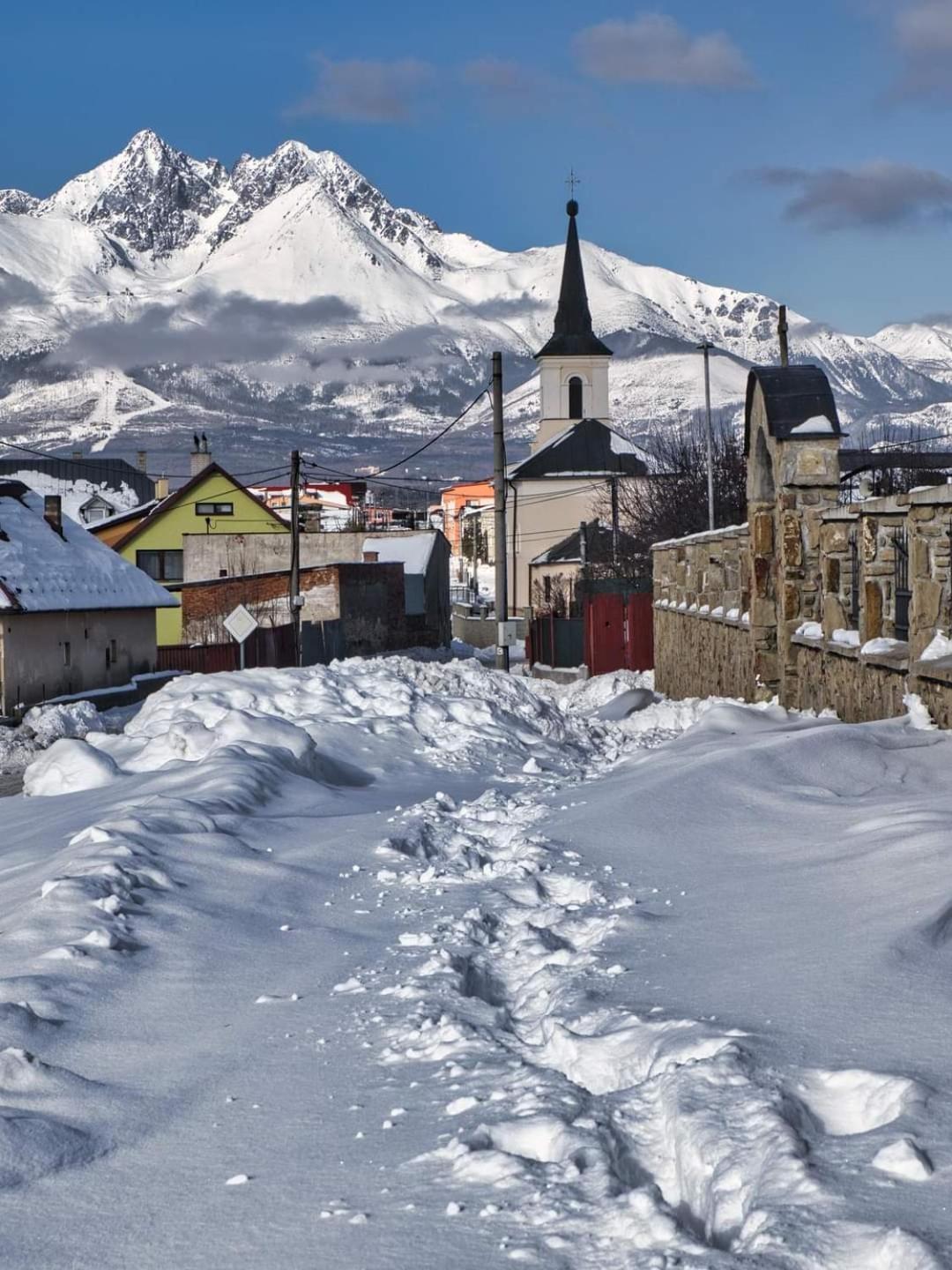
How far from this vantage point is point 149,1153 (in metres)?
4.38

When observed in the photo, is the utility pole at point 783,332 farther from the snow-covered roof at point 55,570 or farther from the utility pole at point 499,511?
the snow-covered roof at point 55,570

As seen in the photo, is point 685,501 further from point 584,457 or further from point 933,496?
point 933,496

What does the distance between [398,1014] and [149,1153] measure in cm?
139

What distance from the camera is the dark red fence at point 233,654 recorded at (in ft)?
136

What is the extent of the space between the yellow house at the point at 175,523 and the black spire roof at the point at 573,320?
38392mm

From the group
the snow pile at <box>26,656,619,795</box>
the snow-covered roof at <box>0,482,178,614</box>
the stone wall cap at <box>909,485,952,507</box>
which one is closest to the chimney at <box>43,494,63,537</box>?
the snow-covered roof at <box>0,482,178,614</box>

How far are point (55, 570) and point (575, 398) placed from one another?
6675cm

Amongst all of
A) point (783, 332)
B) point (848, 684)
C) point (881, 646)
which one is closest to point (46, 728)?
point (848, 684)

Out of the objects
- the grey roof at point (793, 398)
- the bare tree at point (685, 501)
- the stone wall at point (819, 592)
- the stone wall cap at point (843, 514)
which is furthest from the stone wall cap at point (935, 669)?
the bare tree at point (685, 501)

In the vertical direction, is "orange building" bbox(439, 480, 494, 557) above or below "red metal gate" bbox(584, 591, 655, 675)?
above

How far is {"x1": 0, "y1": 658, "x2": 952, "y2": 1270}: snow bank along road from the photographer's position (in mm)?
3752

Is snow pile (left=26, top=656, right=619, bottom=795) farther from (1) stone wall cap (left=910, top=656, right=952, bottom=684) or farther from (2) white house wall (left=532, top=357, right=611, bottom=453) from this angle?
(2) white house wall (left=532, top=357, right=611, bottom=453)

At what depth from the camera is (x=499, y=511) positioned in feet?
106

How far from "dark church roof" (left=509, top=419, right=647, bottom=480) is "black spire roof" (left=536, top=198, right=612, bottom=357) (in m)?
11.3
